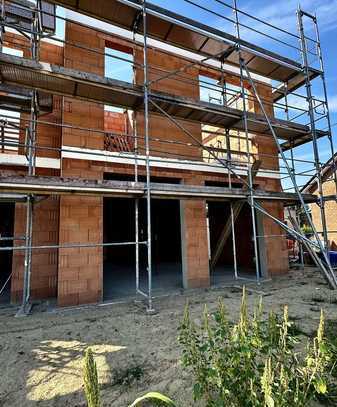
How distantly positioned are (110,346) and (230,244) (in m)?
8.22

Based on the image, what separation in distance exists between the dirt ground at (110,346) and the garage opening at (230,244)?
2692 mm

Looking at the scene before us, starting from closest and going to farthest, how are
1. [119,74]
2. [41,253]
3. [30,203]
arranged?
1. [30,203]
2. [41,253]
3. [119,74]

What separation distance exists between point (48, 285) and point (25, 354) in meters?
2.67

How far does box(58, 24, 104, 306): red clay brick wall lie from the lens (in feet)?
19.0

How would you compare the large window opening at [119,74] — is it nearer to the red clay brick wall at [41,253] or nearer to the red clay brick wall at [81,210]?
the red clay brick wall at [81,210]

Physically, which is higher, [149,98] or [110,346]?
[149,98]

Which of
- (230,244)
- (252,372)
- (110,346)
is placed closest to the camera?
(252,372)

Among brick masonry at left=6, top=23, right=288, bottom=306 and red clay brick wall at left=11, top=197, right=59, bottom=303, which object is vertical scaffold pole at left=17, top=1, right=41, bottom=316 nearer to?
red clay brick wall at left=11, top=197, right=59, bottom=303

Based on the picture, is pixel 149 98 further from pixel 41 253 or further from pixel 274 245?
pixel 274 245

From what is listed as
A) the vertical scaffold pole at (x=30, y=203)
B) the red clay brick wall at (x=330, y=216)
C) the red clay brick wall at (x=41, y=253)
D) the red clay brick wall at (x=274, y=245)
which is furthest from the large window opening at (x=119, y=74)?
the red clay brick wall at (x=330, y=216)

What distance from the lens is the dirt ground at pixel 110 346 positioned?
2664 millimetres

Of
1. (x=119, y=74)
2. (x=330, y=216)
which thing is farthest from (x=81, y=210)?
(x=330, y=216)

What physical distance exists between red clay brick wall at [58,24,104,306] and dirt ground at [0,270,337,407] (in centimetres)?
54

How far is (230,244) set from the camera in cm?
1113
